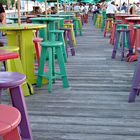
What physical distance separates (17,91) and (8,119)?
91cm

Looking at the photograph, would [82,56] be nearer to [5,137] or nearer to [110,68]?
[110,68]

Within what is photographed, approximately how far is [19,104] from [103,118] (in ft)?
3.68

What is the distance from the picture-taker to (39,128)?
3.20 m

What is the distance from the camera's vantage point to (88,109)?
3.80 metres

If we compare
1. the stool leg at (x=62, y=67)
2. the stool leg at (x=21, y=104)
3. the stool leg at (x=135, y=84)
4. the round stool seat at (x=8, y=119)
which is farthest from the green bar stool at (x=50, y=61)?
the round stool seat at (x=8, y=119)

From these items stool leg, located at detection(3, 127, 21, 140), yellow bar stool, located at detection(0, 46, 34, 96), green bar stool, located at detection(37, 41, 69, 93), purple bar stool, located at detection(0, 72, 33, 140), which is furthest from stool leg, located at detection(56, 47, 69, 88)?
stool leg, located at detection(3, 127, 21, 140)

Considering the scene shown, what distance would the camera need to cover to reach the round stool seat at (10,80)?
2482 millimetres

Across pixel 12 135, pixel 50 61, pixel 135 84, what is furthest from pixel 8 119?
pixel 50 61

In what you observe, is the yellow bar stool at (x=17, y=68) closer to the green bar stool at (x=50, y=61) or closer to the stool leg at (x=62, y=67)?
the green bar stool at (x=50, y=61)

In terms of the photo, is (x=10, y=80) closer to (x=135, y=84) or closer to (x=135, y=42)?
(x=135, y=84)

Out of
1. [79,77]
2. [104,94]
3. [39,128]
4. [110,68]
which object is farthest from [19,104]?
[110,68]

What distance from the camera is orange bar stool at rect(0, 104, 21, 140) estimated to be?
165cm

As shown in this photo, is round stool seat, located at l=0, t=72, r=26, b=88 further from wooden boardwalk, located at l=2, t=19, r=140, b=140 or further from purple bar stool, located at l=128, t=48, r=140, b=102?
purple bar stool, located at l=128, t=48, r=140, b=102

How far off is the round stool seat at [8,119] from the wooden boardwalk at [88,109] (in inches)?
45.8
